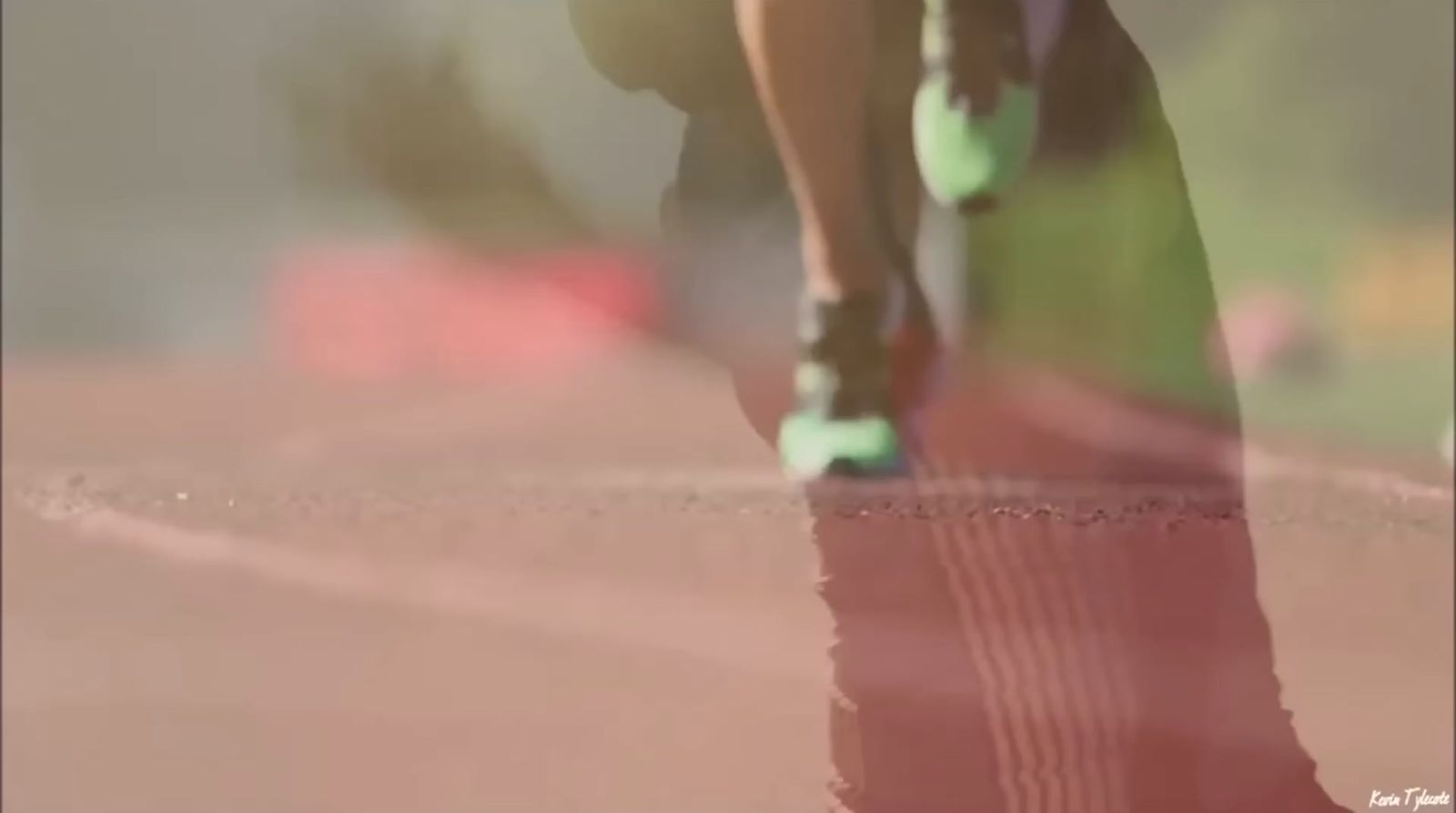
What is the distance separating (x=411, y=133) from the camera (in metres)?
0.70

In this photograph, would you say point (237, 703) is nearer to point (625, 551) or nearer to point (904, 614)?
point (625, 551)

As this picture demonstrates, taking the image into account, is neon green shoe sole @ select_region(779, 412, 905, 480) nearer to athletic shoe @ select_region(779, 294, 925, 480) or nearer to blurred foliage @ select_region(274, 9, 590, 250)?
athletic shoe @ select_region(779, 294, 925, 480)

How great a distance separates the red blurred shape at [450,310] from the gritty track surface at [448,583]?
0.06 ft

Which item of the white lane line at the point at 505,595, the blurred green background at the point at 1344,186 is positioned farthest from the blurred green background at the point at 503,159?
the white lane line at the point at 505,595

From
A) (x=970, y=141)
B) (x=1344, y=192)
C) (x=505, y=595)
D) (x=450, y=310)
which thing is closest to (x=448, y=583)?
(x=505, y=595)

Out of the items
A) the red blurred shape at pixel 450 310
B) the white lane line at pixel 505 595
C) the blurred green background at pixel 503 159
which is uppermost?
the blurred green background at pixel 503 159

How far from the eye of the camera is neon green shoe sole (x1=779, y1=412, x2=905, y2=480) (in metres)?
0.70

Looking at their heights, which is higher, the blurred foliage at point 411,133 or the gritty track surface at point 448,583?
the blurred foliage at point 411,133

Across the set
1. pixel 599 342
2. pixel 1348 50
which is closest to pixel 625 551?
pixel 599 342

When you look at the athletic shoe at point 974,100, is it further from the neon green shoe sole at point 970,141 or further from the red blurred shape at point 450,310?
the red blurred shape at point 450,310

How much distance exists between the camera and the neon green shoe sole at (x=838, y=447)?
704 mm

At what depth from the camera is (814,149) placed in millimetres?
706

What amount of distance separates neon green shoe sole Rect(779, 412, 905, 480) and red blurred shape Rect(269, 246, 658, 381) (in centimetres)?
11

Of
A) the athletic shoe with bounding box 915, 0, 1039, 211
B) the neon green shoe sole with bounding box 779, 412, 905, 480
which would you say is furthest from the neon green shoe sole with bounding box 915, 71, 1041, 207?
the neon green shoe sole with bounding box 779, 412, 905, 480
